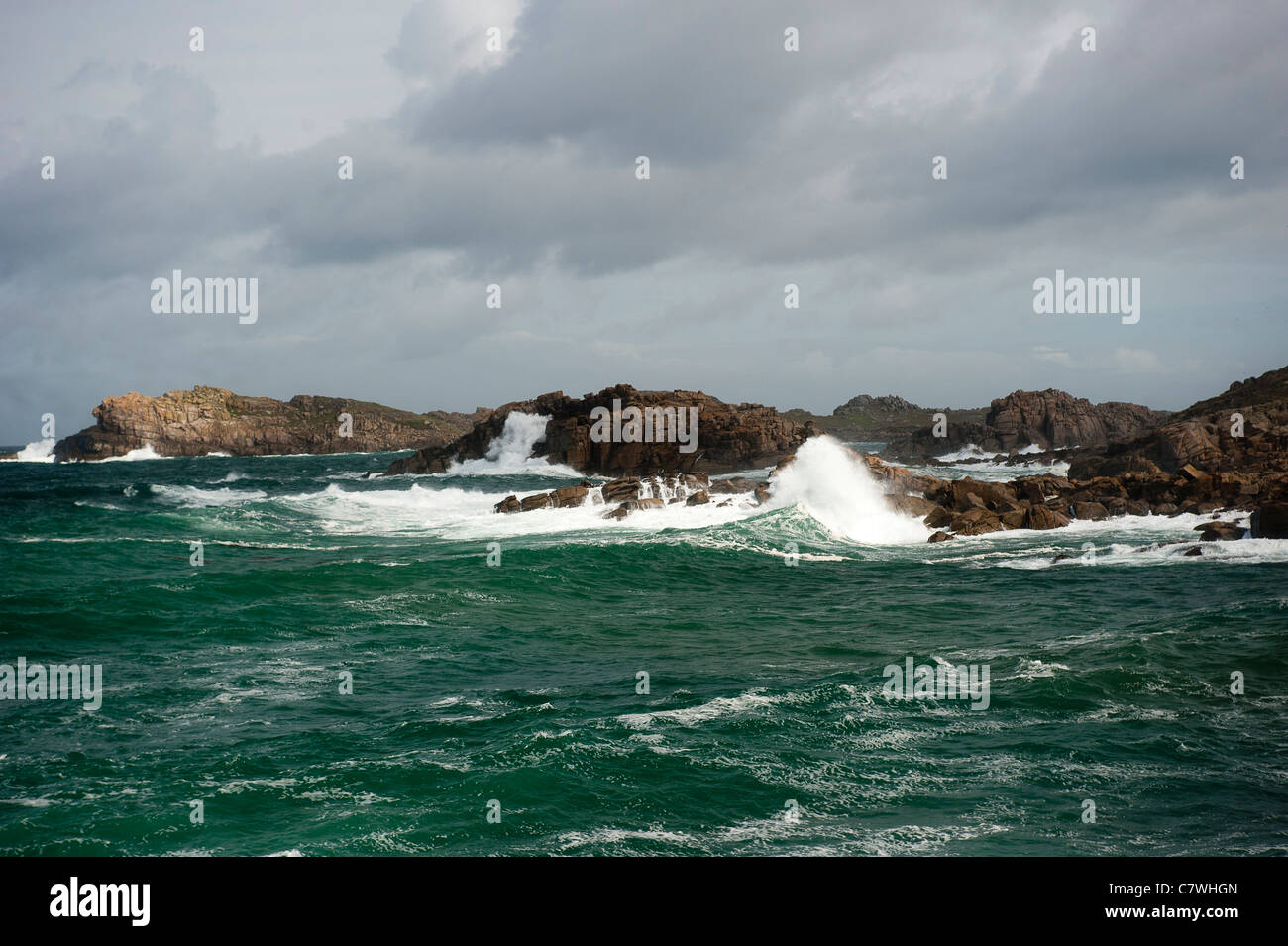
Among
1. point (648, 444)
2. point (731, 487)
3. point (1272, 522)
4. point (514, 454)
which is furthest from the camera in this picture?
point (514, 454)

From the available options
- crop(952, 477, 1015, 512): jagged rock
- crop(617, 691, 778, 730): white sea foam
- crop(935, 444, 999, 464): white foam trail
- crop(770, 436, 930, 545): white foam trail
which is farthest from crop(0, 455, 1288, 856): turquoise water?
crop(935, 444, 999, 464): white foam trail

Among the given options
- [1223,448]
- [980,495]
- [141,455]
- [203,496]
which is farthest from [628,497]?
[141,455]

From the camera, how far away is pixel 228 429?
15738cm

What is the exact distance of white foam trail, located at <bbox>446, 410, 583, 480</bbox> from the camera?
81.2 metres

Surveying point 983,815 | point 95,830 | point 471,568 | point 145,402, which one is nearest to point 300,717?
point 95,830

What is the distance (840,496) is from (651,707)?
82.3ft

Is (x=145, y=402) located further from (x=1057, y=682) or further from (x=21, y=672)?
(x=1057, y=682)

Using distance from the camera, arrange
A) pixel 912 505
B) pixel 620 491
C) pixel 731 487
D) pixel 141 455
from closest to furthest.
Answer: pixel 912 505 → pixel 620 491 → pixel 731 487 → pixel 141 455

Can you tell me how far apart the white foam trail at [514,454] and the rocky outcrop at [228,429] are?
77906 mm

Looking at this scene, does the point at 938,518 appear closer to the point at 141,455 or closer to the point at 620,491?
the point at 620,491

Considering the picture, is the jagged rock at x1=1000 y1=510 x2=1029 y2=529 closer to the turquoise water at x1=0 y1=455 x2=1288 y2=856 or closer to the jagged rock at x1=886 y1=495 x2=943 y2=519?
the jagged rock at x1=886 y1=495 x2=943 y2=519

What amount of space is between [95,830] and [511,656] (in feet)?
26.4

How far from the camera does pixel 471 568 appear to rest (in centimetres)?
2566
